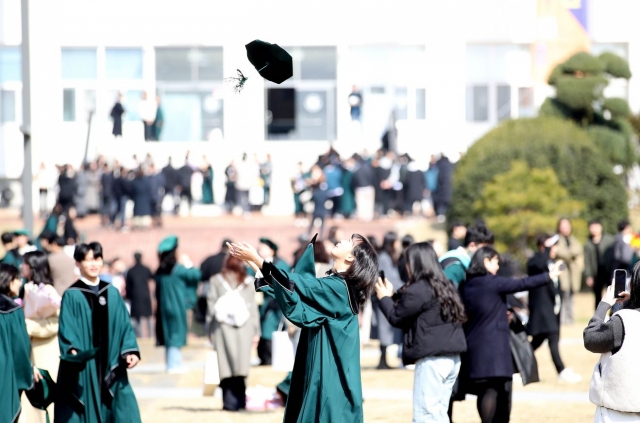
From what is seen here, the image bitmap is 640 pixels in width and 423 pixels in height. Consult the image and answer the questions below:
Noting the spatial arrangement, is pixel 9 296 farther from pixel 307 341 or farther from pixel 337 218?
pixel 337 218

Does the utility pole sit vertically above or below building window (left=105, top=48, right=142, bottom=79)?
below

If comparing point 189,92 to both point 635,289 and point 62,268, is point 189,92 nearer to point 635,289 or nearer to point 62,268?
point 62,268

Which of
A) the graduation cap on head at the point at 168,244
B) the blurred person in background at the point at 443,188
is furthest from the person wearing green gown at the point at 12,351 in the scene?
the blurred person in background at the point at 443,188

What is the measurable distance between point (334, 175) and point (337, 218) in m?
1.29

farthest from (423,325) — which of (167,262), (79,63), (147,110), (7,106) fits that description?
(7,106)

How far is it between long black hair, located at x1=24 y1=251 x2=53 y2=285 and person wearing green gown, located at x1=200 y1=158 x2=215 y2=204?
2583 centimetres

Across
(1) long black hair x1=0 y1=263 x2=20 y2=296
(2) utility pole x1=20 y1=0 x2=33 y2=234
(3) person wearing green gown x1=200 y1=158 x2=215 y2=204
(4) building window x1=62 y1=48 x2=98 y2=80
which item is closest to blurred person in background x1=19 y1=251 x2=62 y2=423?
(1) long black hair x1=0 y1=263 x2=20 y2=296

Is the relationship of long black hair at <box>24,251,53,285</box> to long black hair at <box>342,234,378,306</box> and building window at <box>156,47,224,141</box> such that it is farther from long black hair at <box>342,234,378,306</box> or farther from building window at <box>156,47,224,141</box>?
building window at <box>156,47,224,141</box>

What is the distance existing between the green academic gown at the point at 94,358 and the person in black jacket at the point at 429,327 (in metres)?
1.82

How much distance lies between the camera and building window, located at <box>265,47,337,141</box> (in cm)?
4159

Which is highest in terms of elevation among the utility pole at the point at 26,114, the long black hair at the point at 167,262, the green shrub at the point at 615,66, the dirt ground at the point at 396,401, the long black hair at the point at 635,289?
the green shrub at the point at 615,66

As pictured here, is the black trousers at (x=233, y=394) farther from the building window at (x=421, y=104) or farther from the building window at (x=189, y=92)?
the building window at (x=189, y=92)

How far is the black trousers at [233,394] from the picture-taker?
12.2m

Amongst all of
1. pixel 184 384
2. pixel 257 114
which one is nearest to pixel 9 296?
pixel 184 384
